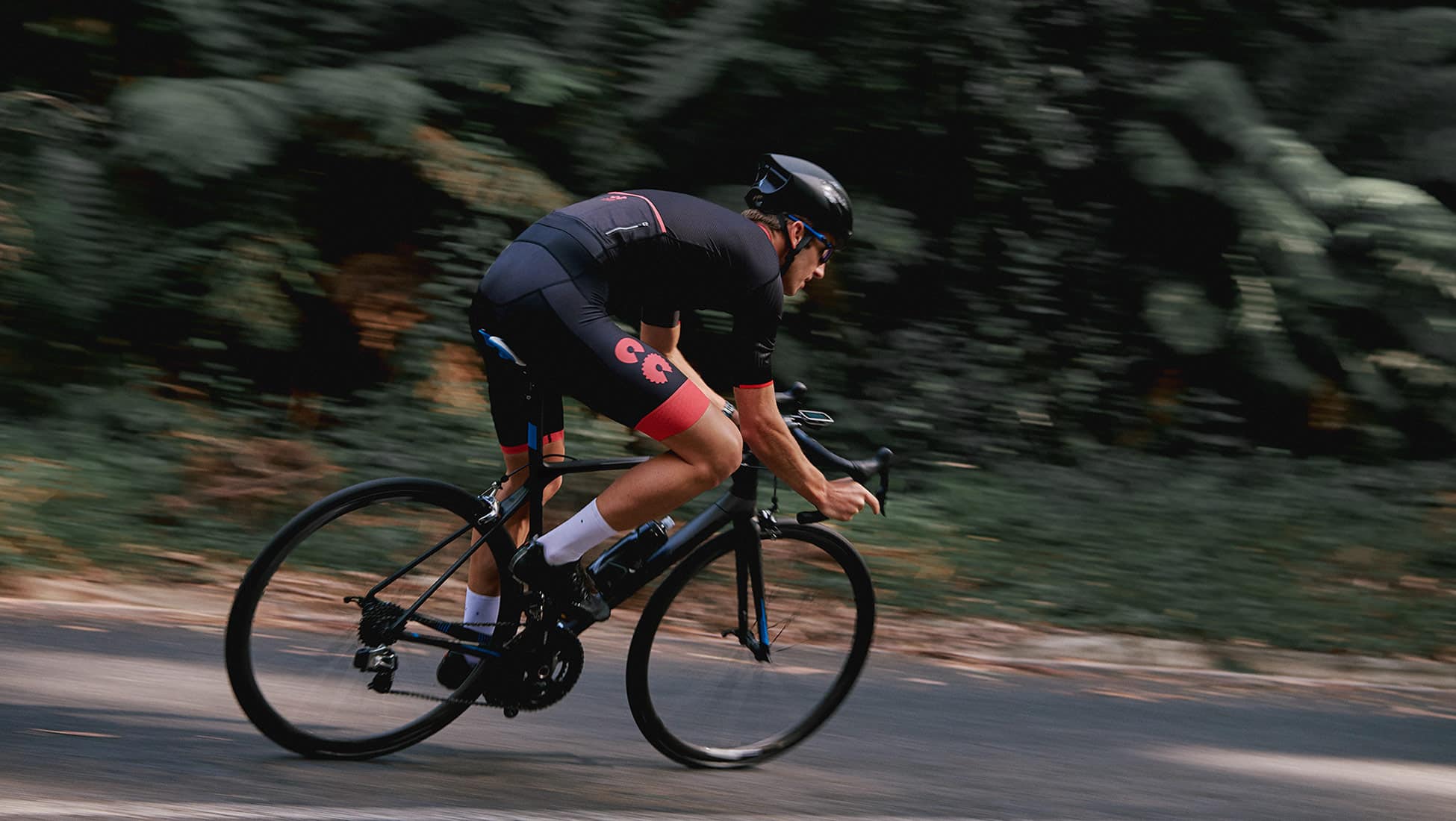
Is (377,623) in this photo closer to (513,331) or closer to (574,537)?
(574,537)

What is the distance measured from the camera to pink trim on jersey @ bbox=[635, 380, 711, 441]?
13.8 feet

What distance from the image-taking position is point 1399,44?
912 centimetres

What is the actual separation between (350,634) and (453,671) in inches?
12.9

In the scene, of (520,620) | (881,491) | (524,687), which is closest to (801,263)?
(881,491)

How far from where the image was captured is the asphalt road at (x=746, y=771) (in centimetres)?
405

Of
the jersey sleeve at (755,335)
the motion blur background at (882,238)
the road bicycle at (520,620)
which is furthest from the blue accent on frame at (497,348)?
the motion blur background at (882,238)

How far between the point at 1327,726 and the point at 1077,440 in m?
3.89

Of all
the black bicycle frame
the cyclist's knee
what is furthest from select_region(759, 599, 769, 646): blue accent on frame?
the cyclist's knee

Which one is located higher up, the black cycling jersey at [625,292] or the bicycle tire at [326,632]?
the black cycling jersey at [625,292]

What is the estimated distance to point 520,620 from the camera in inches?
174

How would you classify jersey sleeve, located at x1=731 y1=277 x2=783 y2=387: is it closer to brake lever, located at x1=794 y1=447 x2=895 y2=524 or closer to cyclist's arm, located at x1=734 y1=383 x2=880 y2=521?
cyclist's arm, located at x1=734 y1=383 x2=880 y2=521

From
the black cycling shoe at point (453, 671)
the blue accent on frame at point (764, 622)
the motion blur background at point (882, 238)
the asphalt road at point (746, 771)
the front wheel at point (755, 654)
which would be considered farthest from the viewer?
the motion blur background at point (882, 238)

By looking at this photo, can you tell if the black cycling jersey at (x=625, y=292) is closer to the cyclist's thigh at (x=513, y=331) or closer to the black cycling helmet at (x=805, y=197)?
the cyclist's thigh at (x=513, y=331)

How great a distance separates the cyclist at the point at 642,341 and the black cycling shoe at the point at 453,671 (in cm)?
1
